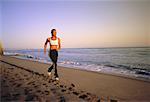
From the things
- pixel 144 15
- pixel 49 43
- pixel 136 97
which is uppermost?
pixel 144 15

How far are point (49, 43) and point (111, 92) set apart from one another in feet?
6.73

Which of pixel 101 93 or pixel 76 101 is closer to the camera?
pixel 76 101

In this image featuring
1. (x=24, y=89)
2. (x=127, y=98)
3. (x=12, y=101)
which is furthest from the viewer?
(x=24, y=89)

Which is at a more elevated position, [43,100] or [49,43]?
[49,43]

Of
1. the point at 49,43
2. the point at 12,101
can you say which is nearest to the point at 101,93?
the point at 12,101

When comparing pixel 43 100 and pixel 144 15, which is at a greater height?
pixel 144 15

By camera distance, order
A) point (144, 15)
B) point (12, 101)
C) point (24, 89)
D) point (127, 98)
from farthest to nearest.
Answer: point (144, 15)
point (24, 89)
point (127, 98)
point (12, 101)

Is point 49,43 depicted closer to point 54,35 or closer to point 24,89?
point 54,35

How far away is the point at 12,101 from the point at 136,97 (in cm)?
208

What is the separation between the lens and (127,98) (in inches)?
136

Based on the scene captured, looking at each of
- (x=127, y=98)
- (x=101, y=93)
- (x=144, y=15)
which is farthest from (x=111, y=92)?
(x=144, y=15)

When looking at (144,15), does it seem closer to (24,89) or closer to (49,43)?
(49,43)

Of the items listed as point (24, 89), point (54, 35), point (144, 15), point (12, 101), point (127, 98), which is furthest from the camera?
point (144, 15)

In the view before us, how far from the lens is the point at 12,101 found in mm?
2943
